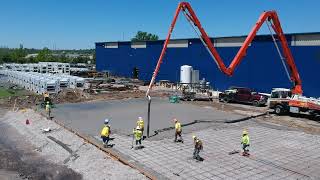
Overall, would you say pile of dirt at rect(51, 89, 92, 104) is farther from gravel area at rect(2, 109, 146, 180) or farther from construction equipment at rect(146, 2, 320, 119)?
construction equipment at rect(146, 2, 320, 119)

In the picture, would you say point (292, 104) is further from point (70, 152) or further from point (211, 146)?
point (70, 152)

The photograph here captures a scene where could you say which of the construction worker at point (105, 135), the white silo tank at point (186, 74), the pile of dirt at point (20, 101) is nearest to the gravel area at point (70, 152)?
the construction worker at point (105, 135)

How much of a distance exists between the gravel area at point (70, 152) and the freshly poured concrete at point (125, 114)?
1.65 m

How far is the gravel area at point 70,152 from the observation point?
17.8 meters

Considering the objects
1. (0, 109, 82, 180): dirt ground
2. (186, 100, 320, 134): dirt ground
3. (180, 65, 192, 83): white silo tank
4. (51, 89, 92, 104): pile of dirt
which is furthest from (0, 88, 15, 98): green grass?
(186, 100, 320, 134): dirt ground

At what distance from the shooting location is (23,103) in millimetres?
38312

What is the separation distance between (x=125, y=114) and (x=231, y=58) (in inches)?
784

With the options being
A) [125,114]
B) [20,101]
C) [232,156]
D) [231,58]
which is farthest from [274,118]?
[20,101]

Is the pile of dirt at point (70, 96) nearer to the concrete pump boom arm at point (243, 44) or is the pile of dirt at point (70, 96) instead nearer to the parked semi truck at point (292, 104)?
the concrete pump boom arm at point (243, 44)

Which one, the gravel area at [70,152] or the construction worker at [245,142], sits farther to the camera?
the construction worker at [245,142]

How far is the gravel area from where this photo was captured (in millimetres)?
17775

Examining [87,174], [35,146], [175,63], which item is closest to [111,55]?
[175,63]

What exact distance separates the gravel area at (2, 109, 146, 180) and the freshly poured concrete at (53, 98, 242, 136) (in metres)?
1.65

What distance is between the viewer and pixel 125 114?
32406 millimetres
